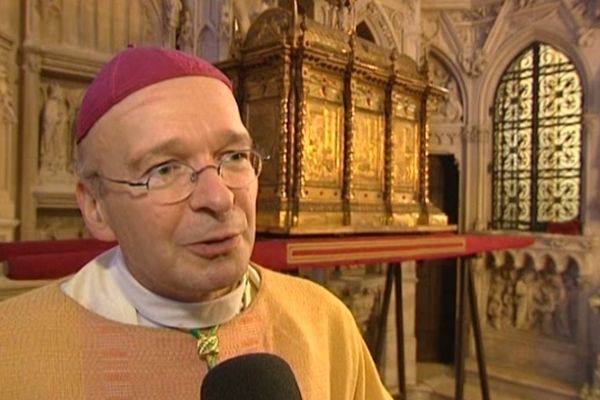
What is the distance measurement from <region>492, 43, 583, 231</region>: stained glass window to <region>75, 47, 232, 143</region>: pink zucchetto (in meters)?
7.65

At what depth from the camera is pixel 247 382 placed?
0.73 metres

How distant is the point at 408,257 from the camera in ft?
10.9

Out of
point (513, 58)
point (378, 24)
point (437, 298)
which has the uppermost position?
point (378, 24)

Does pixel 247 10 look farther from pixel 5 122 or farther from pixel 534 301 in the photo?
pixel 534 301

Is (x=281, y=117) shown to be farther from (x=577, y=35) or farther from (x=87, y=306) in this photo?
(x=577, y=35)

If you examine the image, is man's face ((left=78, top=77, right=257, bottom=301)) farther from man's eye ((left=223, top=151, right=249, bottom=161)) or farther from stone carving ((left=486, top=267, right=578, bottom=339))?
stone carving ((left=486, top=267, right=578, bottom=339))

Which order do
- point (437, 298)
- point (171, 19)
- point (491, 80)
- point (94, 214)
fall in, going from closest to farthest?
point (94, 214) → point (171, 19) → point (491, 80) → point (437, 298)

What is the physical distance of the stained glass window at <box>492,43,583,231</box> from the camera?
7.68m

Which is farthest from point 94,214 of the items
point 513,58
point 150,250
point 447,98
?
point 513,58

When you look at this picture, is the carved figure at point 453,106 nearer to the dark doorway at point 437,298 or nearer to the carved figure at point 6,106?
the dark doorway at point 437,298

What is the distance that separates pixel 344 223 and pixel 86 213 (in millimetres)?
2803

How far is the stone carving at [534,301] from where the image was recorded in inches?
297

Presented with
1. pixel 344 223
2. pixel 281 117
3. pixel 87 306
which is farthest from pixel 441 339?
pixel 87 306

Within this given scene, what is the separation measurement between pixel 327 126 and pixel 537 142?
540 centimetres
